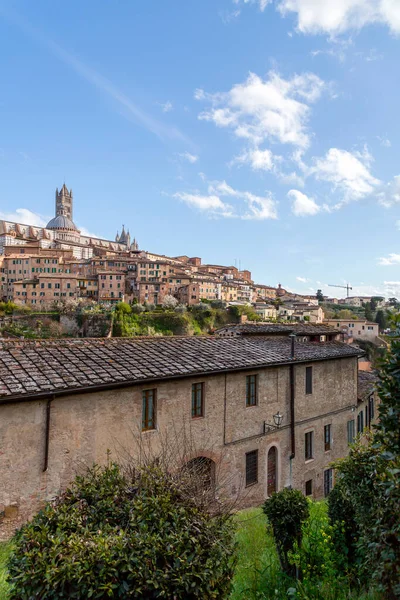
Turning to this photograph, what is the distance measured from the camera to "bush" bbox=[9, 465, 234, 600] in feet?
11.8

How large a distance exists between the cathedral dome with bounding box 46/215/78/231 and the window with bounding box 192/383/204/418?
475 ft

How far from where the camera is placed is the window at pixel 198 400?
39.3ft

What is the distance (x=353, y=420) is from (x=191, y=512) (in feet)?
54.7

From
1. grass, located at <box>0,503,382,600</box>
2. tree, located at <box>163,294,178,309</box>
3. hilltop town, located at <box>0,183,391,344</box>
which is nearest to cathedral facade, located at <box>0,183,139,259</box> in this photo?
hilltop town, located at <box>0,183,391,344</box>

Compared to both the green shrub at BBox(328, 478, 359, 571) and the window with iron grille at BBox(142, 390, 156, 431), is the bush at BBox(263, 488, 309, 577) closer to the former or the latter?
the green shrub at BBox(328, 478, 359, 571)

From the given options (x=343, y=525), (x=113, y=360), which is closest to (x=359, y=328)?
(x=113, y=360)

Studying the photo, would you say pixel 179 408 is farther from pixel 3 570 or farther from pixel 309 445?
pixel 309 445

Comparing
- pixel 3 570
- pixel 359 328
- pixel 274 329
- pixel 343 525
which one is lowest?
pixel 3 570

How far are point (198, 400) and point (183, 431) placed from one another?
1.11 m

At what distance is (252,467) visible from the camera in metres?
13.6

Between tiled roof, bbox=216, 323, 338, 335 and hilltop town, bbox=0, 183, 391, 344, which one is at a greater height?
hilltop town, bbox=0, 183, 391, 344

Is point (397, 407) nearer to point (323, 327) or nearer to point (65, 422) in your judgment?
point (65, 422)

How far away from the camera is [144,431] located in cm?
1066

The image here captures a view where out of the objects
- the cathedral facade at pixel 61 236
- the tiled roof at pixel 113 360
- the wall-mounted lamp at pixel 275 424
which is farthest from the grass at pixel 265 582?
the cathedral facade at pixel 61 236
